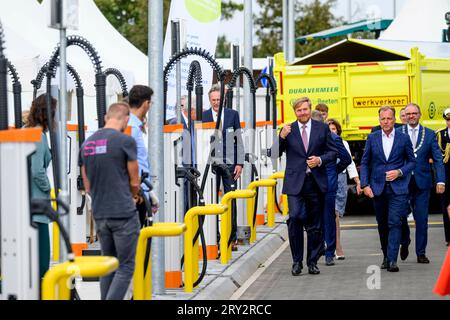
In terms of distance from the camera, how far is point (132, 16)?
65312mm

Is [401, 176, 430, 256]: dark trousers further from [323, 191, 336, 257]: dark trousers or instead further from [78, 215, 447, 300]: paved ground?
[323, 191, 336, 257]: dark trousers

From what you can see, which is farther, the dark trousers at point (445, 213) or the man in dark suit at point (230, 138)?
the dark trousers at point (445, 213)

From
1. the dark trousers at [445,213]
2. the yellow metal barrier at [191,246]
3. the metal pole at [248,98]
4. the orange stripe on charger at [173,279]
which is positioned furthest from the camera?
the metal pole at [248,98]

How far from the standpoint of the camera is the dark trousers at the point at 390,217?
45.2ft

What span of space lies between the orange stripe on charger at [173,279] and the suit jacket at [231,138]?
143 inches

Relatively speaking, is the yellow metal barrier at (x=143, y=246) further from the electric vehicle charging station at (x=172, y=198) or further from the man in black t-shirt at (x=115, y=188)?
the electric vehicle charging station at (x=172, y=198)

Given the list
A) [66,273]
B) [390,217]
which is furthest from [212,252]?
[66,273]

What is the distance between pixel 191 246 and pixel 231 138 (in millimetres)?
3910

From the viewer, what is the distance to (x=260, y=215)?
19750 millimetres

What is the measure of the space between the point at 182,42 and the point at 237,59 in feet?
12.7

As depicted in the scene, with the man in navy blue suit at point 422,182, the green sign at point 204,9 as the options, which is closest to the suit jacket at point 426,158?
the man in navy blue suit at point 422,182

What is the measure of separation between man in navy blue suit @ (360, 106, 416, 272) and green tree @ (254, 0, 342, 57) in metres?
57.3

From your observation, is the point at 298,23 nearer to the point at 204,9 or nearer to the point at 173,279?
the point at 204,9
